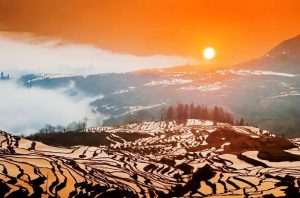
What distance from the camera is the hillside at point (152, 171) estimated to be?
1120 inches

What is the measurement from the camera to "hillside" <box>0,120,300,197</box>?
2844 cm

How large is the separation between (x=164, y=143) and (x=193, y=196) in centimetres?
2979

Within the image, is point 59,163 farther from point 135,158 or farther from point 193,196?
point 135,158

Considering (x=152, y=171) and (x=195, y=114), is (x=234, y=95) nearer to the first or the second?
(x=195, y=114)

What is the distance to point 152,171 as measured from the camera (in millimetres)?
37781

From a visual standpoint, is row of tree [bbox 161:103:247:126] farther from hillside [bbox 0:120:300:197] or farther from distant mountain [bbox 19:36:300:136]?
hillside [bbox 0:120:300:197]

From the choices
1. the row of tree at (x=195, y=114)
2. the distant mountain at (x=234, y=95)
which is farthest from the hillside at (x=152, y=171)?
the distant mountain at (x=234, y=95)

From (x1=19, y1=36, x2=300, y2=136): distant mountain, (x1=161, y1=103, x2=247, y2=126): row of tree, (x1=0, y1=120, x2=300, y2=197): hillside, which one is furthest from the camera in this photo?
(x1=19, y1=36, x2=300, y2=136): distant mountain

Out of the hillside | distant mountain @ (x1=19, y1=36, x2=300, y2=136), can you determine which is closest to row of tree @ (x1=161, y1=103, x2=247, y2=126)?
distant mountain @ (x1=19, y1=36, x2=300, y2=136)

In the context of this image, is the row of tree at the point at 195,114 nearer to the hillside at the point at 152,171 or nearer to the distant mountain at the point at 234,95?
the distant mountain at the point at 234,95

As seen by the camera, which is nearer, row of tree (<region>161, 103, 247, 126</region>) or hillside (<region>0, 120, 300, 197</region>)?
hillside (<region>0, 120, 300, 197</region>)

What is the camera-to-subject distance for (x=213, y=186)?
108ft

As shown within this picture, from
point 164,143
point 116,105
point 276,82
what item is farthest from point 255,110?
point 164,143

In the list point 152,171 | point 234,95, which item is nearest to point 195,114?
point 152,171
